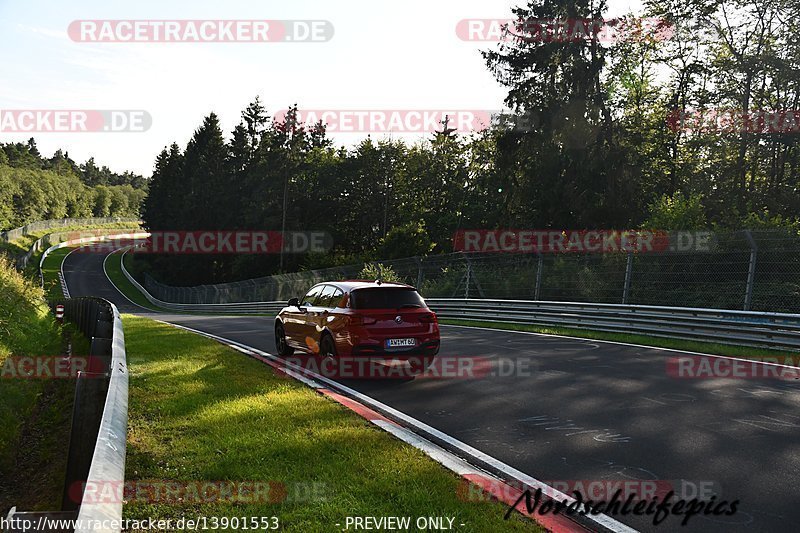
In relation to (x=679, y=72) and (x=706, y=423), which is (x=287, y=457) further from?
(x=679, y=72)

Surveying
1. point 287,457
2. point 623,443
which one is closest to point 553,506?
point 623,443

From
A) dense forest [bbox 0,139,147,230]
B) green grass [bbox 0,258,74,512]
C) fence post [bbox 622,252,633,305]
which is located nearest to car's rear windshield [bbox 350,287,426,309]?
green grass [bbox 0,258,74,512]

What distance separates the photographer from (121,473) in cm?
368

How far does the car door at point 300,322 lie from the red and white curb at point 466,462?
2.49 m

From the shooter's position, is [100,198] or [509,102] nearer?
[509,102]

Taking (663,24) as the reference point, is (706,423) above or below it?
below

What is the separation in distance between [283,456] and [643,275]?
537 inches

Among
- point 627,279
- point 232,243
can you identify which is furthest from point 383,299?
point 232,243

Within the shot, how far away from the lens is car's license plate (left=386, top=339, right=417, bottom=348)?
9938 mm

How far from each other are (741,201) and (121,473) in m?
37.6

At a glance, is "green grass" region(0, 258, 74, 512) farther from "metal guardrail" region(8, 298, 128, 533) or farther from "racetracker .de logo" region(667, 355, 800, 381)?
"racetracker .de logo" region(667, 355, 800, 381)

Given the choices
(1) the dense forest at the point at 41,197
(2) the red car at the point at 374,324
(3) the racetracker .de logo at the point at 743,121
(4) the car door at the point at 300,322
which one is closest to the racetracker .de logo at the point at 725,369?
(2) the red car at the point at 374,324

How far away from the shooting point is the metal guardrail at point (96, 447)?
2861 millimetres

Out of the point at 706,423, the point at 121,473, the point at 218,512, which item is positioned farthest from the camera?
the point at 706,423
